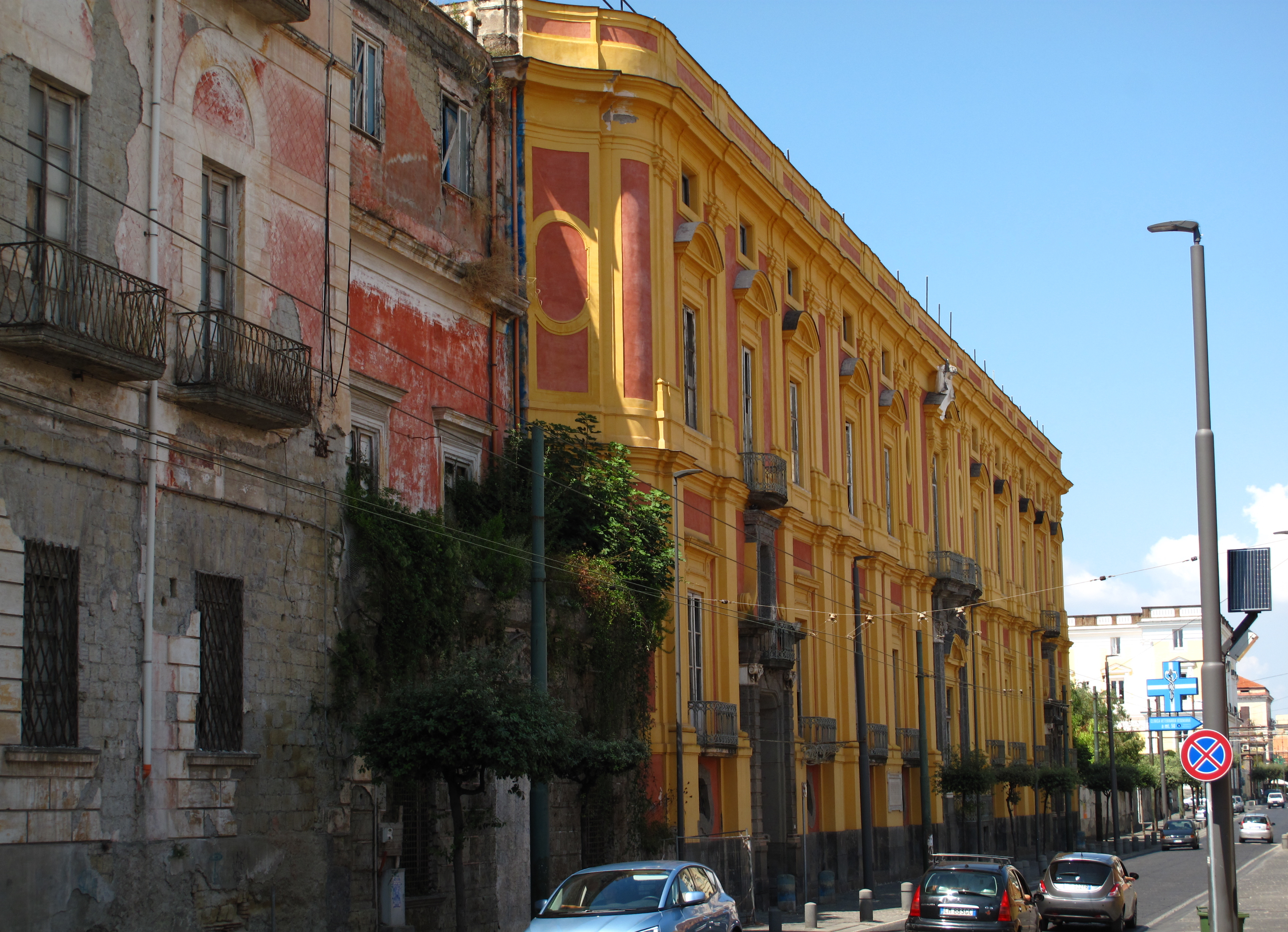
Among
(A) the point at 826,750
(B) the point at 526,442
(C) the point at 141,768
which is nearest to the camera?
(C) the point at 141,768

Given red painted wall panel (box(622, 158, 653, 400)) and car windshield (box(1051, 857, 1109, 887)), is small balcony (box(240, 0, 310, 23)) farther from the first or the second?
car windshield (box(1051, 857, 1109, 887))

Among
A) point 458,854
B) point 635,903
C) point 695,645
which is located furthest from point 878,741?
point 635,903

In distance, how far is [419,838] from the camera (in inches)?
879

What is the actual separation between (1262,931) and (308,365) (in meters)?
18.0

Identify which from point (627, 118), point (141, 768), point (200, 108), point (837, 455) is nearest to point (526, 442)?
point (627, 118)

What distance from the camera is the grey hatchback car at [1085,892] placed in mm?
26719

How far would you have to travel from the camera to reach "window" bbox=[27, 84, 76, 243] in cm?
1562

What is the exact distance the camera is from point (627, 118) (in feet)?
104

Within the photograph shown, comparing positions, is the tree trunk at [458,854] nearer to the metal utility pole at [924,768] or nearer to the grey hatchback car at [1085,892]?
the grey hatchback car at [1085,892]

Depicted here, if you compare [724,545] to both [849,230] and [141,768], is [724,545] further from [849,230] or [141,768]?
[141,768]

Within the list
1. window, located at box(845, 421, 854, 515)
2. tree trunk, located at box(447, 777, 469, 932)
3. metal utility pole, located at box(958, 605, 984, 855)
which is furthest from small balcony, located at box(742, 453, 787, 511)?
metal utility pole, located at box(958, 605, 984, 855)

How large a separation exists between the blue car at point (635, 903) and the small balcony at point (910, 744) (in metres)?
30.8

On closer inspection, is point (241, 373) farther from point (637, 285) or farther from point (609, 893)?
point (637, 285)

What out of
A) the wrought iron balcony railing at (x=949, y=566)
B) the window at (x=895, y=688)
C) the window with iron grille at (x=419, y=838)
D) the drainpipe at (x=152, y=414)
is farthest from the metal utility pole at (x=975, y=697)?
the drainpipe at (x=152, y=414)
